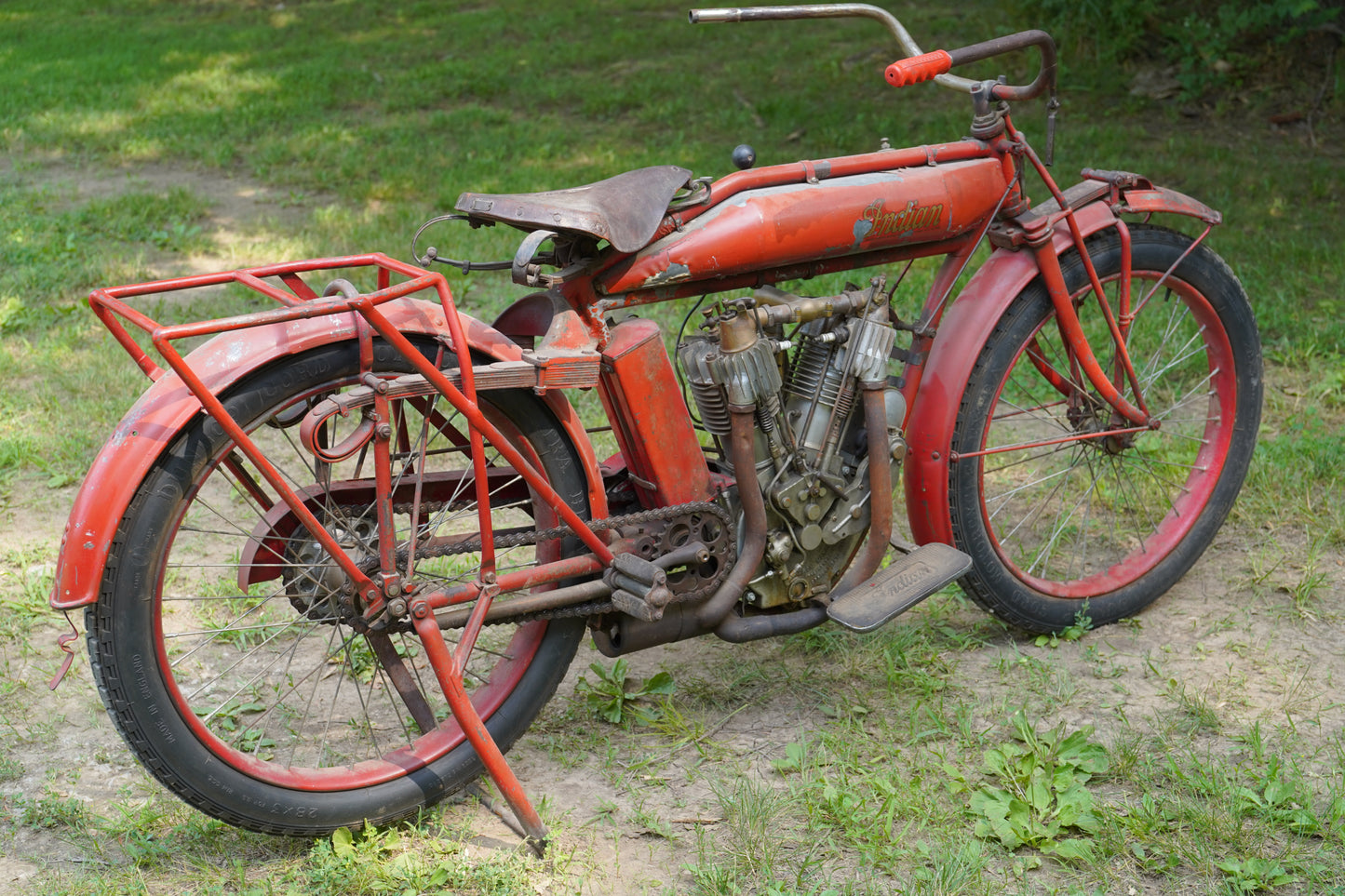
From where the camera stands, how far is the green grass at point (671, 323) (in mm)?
2709

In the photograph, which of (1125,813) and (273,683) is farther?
(273,683)

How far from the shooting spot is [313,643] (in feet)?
11.9

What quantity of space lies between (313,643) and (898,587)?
170cm

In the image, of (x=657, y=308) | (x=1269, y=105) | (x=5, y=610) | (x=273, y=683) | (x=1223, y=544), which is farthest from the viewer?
(x=1269, y=105)

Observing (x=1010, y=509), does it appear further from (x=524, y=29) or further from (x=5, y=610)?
(x=524, y=29)

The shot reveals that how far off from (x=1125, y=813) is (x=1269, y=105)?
6471 millimetres

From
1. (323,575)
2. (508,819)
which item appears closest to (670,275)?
(323,575)

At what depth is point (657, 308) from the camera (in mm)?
5570

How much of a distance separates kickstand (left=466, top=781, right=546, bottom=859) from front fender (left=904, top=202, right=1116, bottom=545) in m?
1.32

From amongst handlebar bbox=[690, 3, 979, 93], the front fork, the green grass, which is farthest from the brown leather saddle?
the green grass

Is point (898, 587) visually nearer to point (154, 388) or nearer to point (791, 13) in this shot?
point (791, 13)

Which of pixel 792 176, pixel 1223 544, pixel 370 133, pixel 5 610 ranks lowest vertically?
pixel 1223 544

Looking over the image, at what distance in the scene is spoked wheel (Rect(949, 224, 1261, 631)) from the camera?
10.9 ft

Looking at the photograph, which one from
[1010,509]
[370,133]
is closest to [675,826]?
[1010,509]
